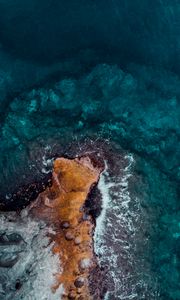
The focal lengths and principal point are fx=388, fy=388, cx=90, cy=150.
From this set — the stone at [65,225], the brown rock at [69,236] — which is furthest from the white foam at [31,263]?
the brown rock at [69,236]

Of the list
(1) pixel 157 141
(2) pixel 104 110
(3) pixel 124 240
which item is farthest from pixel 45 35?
(3) pixel 124 240

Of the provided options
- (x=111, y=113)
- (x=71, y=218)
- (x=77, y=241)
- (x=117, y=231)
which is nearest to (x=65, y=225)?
(x=71, y=218)

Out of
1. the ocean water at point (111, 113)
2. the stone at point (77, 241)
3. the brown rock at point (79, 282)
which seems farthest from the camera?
the ocean water at point (111, 113)

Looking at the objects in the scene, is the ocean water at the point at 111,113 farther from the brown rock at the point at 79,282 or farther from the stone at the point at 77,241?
the brown rock at the point at 79,282

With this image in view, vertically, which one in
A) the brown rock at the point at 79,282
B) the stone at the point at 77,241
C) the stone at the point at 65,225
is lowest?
the brown rock at the point at 79,282

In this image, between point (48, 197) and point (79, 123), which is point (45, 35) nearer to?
point (79, 123)

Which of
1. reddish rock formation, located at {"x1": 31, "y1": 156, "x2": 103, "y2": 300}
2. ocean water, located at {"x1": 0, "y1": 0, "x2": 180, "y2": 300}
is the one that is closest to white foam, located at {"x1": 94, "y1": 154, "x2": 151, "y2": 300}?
ocean water, located at {"x1": 0, "y1": 0, "x2": 180, "y2": 300}

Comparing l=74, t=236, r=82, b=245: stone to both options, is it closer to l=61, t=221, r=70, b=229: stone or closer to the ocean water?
l=61, t=221, r=70, b=229: stone

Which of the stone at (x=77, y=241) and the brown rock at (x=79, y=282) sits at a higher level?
the stone at (x=77, y=241)
